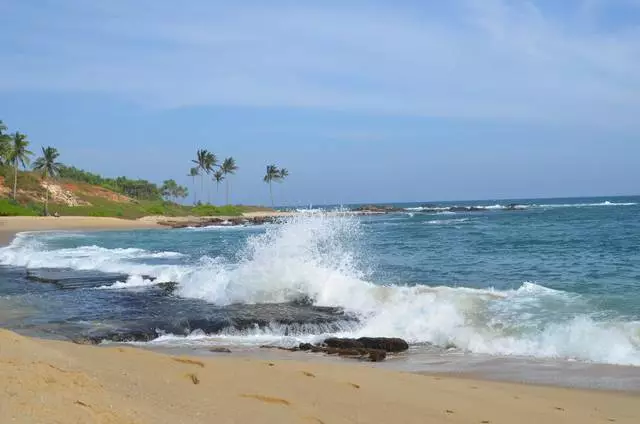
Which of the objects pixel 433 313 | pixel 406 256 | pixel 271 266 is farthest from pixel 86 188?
pixel 433 313

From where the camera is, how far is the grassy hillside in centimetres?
7000

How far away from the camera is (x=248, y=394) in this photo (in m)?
5.76

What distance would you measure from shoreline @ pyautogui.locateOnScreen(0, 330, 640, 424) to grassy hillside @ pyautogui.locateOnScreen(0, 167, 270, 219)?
64.5m

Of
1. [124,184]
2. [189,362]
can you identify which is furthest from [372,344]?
[124,184]

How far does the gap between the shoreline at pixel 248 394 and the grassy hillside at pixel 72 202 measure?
64.5 meters

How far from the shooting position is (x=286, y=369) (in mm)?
7395

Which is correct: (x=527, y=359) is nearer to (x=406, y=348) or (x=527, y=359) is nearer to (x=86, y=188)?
(x=406, y=348)

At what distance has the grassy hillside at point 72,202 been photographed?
7000 cm

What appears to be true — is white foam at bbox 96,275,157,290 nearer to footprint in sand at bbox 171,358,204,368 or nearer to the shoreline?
the shoreline

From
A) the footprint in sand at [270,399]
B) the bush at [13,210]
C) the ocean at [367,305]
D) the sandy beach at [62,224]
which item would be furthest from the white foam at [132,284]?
the bush at [13,210]

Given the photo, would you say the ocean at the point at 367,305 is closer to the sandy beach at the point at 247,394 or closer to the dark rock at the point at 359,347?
the dark rock at the point at 359,347

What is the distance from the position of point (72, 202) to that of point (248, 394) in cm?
8005

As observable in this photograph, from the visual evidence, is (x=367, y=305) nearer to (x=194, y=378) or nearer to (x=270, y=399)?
(x=194, y=378)

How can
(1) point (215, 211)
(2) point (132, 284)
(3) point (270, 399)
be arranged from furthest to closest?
(1) point (215, 211) < (2) point (132, 284) < (3) point (270, 399)
